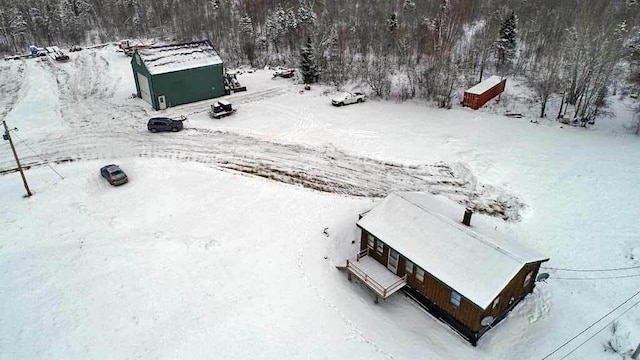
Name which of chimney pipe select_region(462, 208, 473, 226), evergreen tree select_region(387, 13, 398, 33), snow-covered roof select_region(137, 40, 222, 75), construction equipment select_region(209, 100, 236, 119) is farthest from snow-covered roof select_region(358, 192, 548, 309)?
evergreen tree select_region(387, 13, 398, 33)

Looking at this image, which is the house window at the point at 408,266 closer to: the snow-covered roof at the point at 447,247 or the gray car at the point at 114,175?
the snow-covered roof at the point at 447,247

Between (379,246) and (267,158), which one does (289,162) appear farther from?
(379,246)

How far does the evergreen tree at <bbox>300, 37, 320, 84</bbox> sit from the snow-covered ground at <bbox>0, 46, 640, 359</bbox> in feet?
26.3

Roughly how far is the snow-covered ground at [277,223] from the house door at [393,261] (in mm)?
1630

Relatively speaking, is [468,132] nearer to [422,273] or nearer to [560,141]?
[560,141]

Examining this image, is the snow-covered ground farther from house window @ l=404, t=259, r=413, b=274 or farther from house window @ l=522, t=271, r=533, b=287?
house window @ l=404, t=259, r=413, b=274

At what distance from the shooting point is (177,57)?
42219 mm

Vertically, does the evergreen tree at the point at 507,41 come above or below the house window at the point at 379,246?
above

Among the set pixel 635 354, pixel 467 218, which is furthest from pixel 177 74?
pixel 635 354

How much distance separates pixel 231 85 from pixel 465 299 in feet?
120

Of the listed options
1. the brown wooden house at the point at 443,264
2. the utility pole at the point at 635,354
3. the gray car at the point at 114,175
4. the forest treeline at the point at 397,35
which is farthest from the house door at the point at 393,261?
the forest treeline at the point at 397,35

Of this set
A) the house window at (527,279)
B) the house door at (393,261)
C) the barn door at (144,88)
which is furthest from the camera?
the barn door at (144,88)

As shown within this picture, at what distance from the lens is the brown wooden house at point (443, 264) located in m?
17.9

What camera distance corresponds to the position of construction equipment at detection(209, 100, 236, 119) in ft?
129
